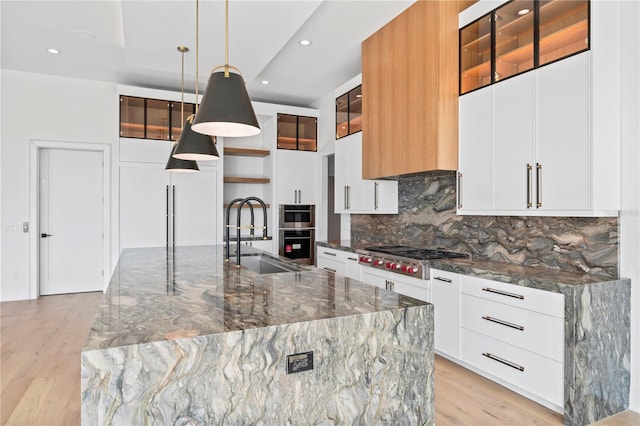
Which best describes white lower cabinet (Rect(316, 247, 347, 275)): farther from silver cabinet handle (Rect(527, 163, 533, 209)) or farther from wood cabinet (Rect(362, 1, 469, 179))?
silver cabinet handle (Rect(527, 163, 533, 209))

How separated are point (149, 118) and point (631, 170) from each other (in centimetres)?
536

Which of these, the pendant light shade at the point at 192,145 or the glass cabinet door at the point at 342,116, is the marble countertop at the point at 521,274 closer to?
the pendant light shade at the point at 192,145

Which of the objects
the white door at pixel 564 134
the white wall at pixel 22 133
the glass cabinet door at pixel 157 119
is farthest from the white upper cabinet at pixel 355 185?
the white wall at pixel 22 133

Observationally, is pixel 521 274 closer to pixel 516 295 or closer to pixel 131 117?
pixel 516 295

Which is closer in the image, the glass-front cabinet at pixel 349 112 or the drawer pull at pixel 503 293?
the drawer pull at pixel 503 293

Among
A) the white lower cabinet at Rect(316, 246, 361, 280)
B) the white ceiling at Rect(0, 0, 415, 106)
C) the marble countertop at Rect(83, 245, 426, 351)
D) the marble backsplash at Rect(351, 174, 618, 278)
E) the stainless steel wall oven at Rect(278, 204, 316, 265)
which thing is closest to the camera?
the marble countertop at Rect(83, 245, 426, 351)

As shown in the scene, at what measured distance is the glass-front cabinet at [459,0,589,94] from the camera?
8.00 ft

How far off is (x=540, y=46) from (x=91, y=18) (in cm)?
392

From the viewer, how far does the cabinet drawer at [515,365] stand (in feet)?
7.59

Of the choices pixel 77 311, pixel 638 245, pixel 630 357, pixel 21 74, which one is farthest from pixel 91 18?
pixel 630 357

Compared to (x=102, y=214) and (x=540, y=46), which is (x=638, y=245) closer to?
(x=540, y=46)

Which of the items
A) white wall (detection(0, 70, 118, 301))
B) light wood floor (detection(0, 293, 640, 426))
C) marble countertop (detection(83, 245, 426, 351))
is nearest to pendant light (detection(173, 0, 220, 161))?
marble countertop (detection(83, 245, 426, 351))

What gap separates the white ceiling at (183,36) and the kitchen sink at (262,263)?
2027mm

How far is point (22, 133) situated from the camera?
5.23 m
